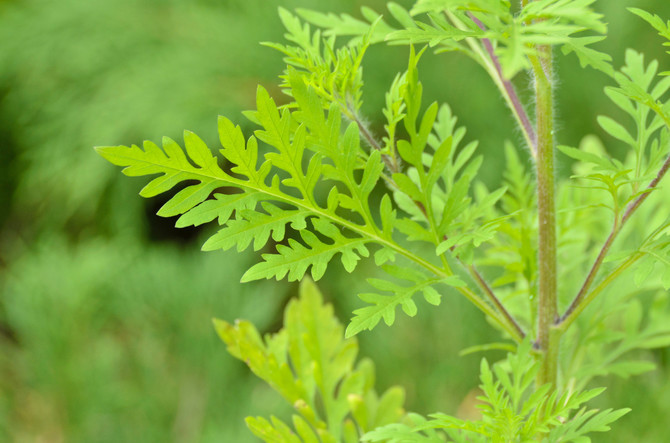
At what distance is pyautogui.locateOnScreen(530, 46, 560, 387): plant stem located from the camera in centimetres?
29

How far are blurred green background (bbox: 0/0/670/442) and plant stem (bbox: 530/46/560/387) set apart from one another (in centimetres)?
12

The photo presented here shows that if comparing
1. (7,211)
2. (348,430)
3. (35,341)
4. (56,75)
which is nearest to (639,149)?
(348,430)

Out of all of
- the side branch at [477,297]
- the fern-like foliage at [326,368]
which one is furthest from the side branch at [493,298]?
the fern-like foliage at [326,368]

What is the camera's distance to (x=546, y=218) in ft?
1.01

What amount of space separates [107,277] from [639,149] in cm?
77

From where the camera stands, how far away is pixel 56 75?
1.67m

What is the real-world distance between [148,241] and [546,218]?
1.43m

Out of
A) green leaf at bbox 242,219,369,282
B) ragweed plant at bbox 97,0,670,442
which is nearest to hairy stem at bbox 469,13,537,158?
ragweed plant at bbox 97,0,670,442

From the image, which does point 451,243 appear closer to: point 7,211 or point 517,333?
point 517,333

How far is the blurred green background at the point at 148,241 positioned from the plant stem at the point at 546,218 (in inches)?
4.6

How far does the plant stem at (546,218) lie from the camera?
291 mm

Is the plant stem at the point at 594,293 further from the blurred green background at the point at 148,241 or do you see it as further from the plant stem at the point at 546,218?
the blurred green background at the point at 148,241

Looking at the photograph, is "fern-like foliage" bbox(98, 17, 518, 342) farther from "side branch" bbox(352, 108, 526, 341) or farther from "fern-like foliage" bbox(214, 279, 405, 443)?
"fern-like foliage" bbox(214, 279, 405, 443)

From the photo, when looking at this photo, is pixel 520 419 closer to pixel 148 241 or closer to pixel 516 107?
pixel 516 107
